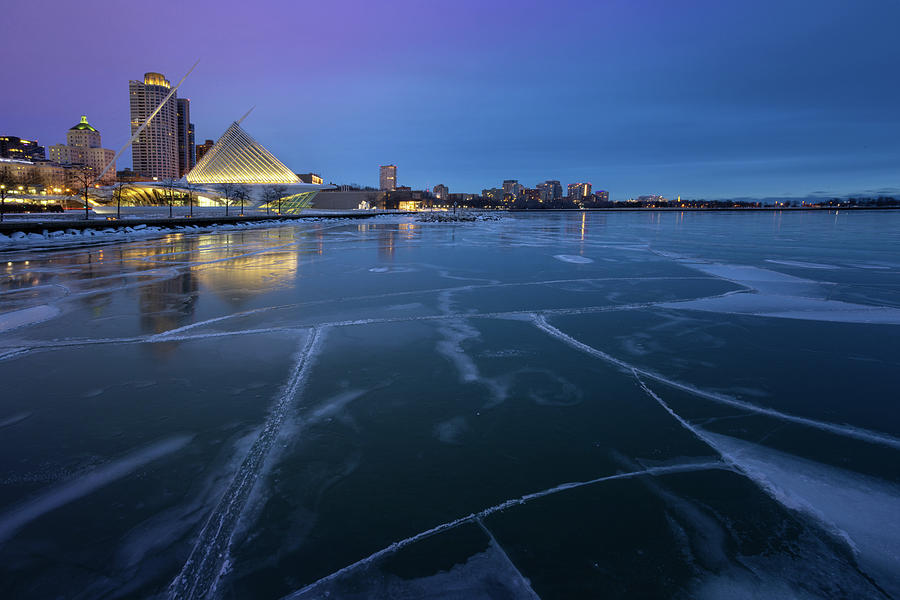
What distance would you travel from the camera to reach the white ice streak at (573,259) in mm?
18422

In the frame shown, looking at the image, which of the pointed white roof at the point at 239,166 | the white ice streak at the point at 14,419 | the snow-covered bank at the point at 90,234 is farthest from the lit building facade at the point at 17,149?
the white ice streak at the point at 14,419

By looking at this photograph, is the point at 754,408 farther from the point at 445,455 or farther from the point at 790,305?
the point at 790,305

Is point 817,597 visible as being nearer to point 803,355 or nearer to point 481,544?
point 481,544

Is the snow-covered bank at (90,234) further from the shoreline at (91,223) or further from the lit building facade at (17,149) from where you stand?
the lit building facade at (17,149)

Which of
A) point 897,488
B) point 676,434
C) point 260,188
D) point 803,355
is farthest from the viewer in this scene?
point 260,188

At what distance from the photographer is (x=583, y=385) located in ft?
18.5

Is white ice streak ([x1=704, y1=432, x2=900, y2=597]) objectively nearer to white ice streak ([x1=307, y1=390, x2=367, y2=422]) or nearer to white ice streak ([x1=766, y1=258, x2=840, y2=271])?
white ice streak ([x1=307, y1=390, x2=367, y2=422])

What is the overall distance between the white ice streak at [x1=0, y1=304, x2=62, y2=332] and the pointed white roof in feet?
310

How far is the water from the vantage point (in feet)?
9.18

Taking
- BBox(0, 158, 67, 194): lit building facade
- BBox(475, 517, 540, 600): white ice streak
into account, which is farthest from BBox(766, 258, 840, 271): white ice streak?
BBox(0, 158, 67, 194): lit building facade

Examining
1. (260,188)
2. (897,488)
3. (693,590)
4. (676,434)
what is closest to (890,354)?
(897,488)

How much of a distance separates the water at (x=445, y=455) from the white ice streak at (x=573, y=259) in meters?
9.29

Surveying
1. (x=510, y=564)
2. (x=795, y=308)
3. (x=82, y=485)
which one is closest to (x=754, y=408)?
(x=510, y=564)

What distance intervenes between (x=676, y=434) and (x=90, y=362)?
7148 millimetres
